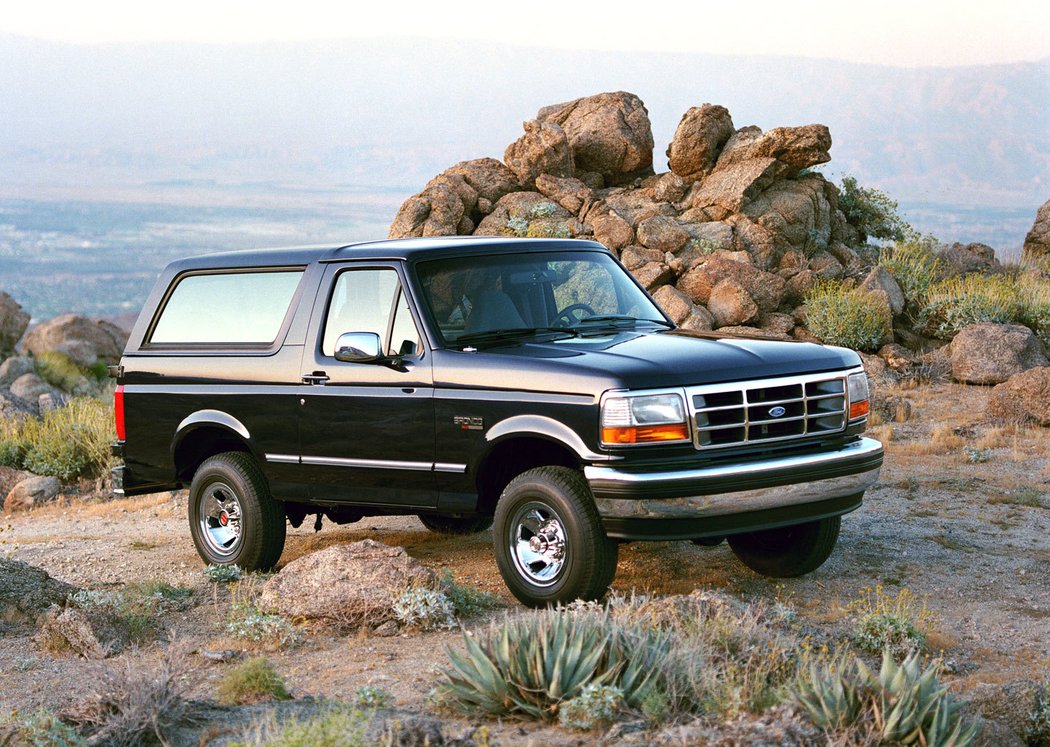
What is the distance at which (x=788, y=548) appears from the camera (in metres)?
8.52

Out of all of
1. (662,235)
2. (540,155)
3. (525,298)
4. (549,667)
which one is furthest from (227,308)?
(540,155)

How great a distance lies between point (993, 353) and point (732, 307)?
3.92 metres

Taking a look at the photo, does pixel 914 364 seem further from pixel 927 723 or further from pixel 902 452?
pixel 927 723

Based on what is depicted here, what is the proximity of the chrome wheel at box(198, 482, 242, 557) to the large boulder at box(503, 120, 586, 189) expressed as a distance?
15.8 metres

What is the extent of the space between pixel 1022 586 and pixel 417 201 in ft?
52.8

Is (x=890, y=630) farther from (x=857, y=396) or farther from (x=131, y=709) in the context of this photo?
(x=131, y=709)

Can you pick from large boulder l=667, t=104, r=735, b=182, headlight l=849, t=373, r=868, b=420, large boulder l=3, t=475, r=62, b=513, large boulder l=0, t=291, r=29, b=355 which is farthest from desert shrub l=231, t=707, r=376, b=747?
large boulder l=0, t=291, r=29, b=355

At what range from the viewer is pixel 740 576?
8.62 meters

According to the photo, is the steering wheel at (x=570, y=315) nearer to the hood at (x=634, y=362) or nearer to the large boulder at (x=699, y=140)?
the hood at (x=634, y=362)

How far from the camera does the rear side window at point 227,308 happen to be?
8.73 meters

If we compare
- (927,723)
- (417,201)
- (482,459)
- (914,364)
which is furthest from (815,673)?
(417,201)

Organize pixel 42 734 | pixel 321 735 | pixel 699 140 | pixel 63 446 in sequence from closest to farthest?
pixel 321 735
pixel 42 734
pixel 63 446
pixel 699 140

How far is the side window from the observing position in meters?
7.97

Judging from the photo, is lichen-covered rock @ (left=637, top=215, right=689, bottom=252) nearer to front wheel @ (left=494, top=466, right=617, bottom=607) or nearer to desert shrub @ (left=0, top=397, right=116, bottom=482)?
desert shrub @ (left=0, top=397, right=116, bottom=482)
